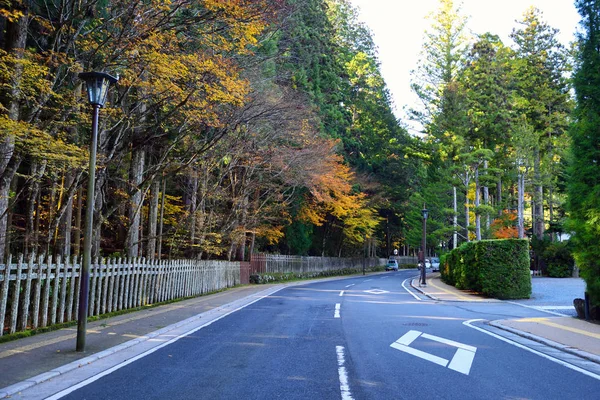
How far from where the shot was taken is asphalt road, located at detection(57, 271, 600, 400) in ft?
19.1

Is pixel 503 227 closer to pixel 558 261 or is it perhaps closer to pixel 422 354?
pixel 558 261

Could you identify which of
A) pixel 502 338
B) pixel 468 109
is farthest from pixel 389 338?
pixel 468 109

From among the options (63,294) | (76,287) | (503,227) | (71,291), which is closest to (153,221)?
(76,287)

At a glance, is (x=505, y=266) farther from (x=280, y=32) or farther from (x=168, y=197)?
(x=168, y=197)

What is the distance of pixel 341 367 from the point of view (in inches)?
281

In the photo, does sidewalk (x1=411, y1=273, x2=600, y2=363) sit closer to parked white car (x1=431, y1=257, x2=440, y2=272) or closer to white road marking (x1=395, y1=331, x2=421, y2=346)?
white road marking (x1=395, y1=331, x2=421, y2=346)

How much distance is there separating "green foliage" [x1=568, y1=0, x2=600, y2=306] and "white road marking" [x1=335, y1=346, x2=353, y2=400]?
7869 mm

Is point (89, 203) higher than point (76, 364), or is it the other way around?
point (89, 203)

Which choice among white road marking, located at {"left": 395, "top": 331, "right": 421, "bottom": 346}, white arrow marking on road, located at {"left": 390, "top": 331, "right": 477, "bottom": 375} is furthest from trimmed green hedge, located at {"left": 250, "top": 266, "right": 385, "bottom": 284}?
white arrow marking on road, located at {"left": 390, "top": 331, "right": 477, "bottom": 375}

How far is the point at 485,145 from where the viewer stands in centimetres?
3478

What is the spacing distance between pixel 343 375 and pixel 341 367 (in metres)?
0.51

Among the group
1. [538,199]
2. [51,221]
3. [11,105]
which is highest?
[538,199]

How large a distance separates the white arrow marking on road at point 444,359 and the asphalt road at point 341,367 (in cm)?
2

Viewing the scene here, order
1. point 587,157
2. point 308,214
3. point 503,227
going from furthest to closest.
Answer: point 503,227 → point 308,214 → point 587,157
